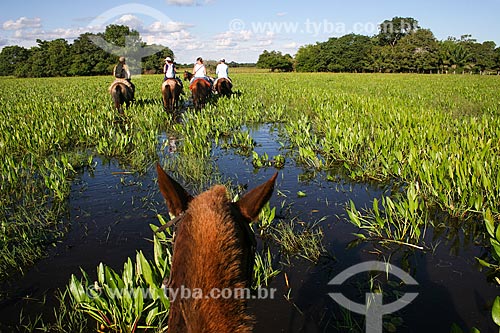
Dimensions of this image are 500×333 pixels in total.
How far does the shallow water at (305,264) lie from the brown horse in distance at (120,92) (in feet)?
23.9

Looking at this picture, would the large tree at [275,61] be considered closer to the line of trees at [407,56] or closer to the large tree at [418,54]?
the line of trees at [407,56]

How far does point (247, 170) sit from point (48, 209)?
133 inches

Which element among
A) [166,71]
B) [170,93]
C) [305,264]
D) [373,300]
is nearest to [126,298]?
[305,264]

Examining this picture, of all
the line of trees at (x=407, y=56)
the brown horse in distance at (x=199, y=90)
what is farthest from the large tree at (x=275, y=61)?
the brown horse in distance at (x=199, y=90)

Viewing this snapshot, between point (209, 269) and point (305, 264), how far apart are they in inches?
102

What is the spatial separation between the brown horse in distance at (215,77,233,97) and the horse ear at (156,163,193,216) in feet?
52.0

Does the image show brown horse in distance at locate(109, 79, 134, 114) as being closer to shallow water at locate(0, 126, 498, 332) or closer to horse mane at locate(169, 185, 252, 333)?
shallow water at locate(0, 126, 498, 332)

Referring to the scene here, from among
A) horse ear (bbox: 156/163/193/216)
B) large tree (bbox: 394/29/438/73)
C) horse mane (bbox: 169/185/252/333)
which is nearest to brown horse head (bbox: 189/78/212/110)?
horse ear (bbox: 156/163/193/216)

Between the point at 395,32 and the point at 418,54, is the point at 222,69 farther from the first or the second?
the point at 395,32

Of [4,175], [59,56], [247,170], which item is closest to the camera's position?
[4,175]

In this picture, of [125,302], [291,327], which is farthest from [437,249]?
[125,302]

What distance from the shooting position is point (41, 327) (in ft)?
8.11

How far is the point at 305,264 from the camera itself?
336 cm

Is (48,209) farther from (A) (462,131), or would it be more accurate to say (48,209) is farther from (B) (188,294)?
(A) (462,131)
